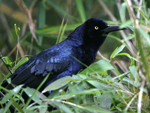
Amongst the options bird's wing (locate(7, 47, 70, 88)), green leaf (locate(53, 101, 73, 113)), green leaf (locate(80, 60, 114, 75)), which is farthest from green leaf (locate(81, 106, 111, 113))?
bird's wing (locate(7, 47, 70, 88))

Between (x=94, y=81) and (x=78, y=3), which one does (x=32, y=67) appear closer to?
(x=94, y=81)

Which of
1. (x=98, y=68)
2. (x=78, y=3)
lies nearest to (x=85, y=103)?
(x=98, y=68)

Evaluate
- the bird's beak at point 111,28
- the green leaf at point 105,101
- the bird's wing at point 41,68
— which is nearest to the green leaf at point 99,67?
the green leaf at point 105,101

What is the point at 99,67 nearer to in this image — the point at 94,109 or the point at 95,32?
the point at 94,109

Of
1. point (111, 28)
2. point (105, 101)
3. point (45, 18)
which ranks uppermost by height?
point (45, 18)

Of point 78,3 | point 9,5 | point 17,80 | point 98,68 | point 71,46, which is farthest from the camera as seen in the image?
point 9,5

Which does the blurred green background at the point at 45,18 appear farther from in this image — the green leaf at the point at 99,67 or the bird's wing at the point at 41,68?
the green leaf at the point at 99,67

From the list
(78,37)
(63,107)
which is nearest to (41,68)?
(78,37)
